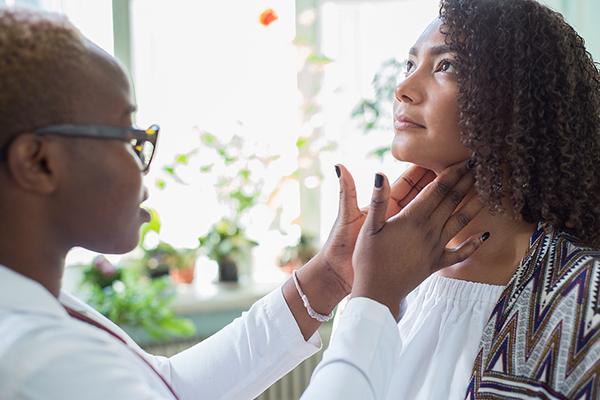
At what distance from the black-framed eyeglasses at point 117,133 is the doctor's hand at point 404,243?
36 cm

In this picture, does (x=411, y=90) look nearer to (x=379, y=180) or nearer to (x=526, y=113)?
(x=526, y=113)

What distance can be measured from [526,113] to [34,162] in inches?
34.8

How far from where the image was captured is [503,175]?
3.57ft

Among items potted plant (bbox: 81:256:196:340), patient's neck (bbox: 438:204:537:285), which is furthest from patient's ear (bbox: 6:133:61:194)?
potted plant (bbox: 81:256:196:340)

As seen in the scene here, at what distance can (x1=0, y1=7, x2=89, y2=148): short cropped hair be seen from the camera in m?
0.57

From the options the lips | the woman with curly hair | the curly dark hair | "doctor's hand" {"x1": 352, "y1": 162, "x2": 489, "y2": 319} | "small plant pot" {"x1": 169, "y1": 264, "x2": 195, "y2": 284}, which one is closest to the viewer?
"doctor's hand" {"x1": 352, "y1": 162, "x2": 489, "y2": 319}

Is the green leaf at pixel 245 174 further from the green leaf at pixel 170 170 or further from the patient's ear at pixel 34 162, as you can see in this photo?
the patient's ear at pixel 34 162

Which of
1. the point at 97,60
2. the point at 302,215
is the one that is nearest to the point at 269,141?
the point at 302,215

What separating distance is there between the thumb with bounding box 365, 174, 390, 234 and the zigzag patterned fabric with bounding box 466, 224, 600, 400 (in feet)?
1.04

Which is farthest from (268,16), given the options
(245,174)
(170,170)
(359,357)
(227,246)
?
(359,357)

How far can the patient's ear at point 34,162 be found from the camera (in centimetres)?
58

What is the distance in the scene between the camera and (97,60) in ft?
2.12

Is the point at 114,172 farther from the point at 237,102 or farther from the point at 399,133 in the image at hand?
the point at 237,102

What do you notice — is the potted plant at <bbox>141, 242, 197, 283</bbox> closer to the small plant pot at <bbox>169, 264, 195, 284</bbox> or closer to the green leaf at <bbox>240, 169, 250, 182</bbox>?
the small plant pot at <bbox>169, 264, 195, 284</bbox>
